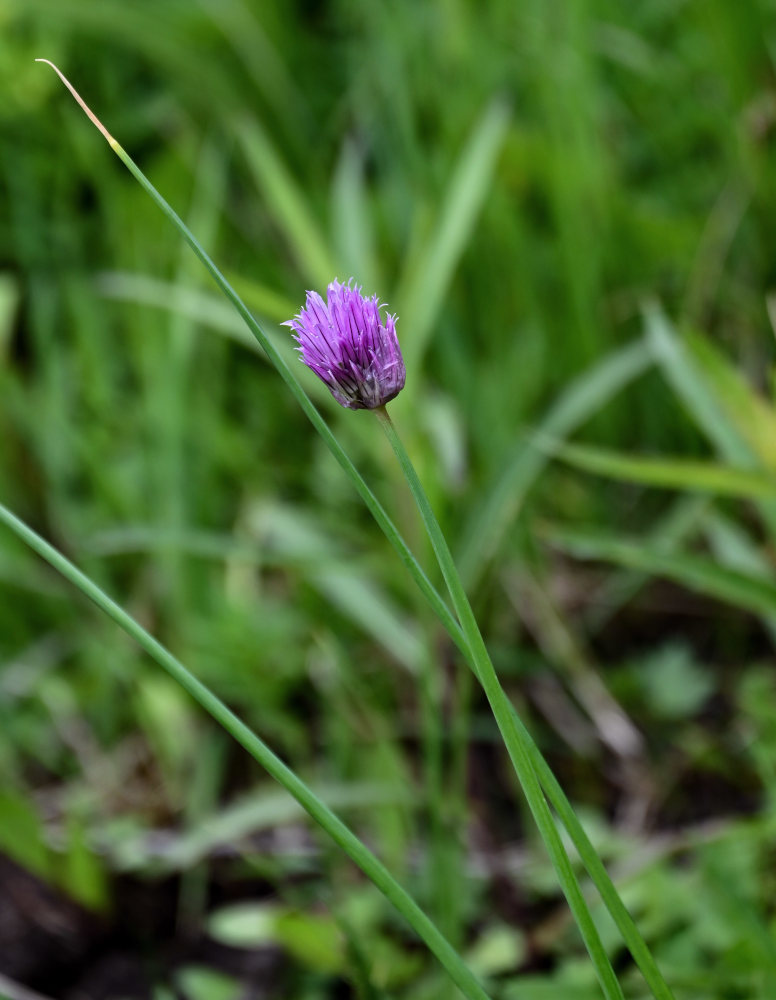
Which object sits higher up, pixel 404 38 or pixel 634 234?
pixel 404 38

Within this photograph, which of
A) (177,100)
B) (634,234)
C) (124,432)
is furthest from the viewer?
(177,100)

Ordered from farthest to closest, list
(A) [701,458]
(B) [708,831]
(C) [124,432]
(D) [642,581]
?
(C) [124,432], (A) [701,458], (D) [642,581], (B) [708,831]

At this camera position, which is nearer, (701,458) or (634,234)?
(701,458)

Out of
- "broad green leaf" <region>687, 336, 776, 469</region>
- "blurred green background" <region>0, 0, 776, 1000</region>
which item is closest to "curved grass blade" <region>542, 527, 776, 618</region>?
"blurred green background" <region>0, 0, 776, 1000</region>

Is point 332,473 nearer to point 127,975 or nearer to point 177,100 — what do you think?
point 127,975

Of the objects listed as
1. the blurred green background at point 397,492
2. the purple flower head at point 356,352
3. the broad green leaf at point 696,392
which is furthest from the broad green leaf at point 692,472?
the purple flower head at point 356,352

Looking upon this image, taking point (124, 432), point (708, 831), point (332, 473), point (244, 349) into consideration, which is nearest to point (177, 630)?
point (332, 473)

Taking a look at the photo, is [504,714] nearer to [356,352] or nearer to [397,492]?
[356,352]
